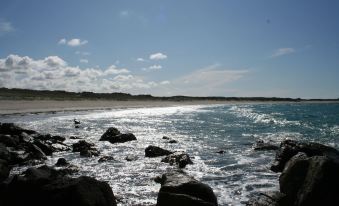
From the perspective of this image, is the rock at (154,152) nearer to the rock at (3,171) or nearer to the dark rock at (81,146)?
the dark rock at (81,146)

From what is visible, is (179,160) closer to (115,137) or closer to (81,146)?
Answer: (81,146)

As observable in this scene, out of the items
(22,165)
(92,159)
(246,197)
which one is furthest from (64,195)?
(92,159)

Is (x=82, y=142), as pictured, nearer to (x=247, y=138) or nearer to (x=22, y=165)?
(x=22, y=165)

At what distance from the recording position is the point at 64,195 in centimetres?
854

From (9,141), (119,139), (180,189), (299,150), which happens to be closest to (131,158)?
(119,139)

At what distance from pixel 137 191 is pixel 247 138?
18.8 meters

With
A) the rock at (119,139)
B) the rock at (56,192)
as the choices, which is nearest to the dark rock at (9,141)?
the rock at (119,139)

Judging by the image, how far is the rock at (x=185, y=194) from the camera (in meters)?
9.25

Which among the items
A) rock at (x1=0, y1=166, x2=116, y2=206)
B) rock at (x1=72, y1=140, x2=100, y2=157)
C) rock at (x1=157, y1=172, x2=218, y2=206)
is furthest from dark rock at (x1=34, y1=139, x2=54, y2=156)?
rock at (x1=157, y1=172, x2=218, y2=206)

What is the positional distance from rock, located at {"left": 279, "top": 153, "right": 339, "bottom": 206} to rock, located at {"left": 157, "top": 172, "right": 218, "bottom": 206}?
7.29ft

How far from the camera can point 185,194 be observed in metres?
9.39

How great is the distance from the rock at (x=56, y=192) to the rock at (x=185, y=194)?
1.38 m

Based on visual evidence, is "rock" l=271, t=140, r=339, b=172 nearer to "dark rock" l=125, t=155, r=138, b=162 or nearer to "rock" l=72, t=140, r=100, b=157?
"dark rock" l=125, t=155, r=138, b=162

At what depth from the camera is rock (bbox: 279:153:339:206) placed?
29.7 feet
